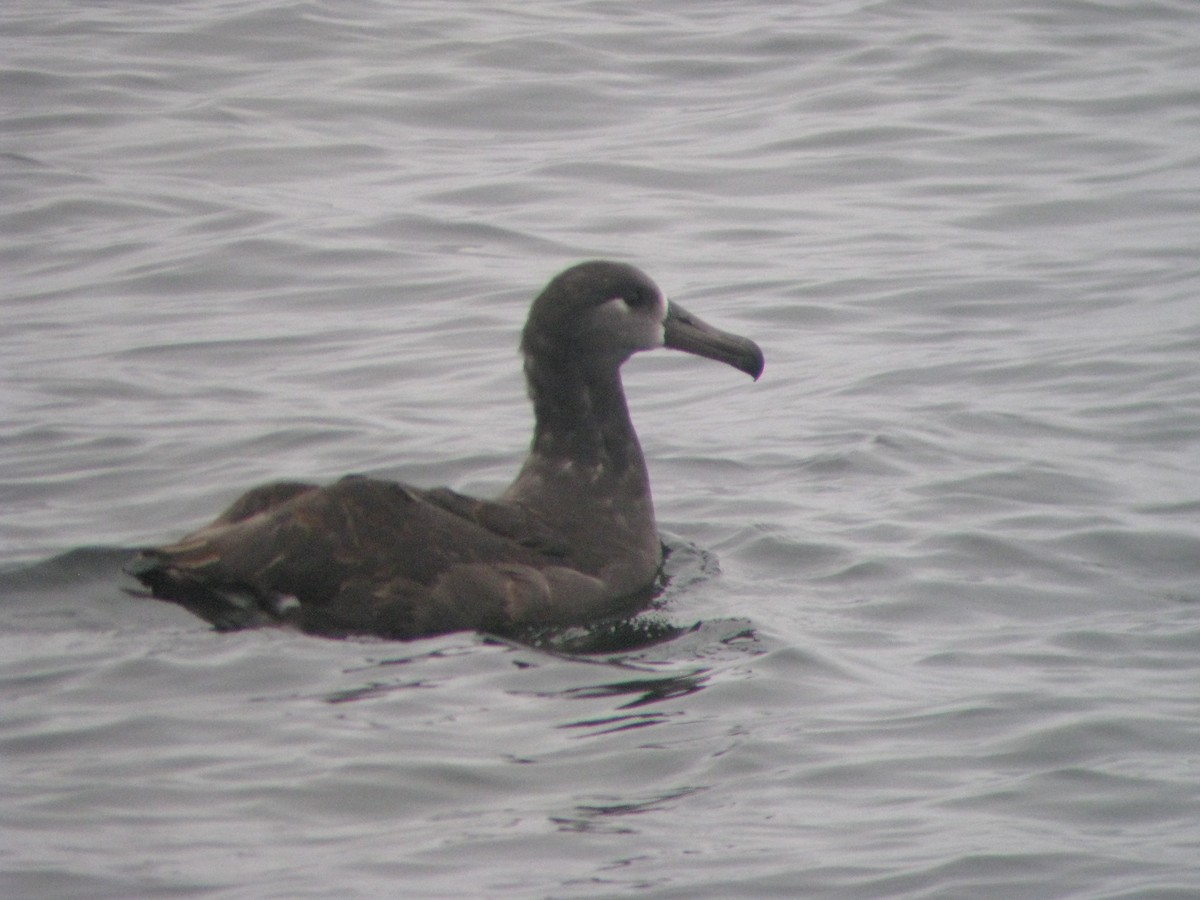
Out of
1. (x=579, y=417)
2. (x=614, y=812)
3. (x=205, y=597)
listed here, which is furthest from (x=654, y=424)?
(x=614, y=812)

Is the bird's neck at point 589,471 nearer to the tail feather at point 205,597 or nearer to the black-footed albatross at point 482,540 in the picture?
the black-footed albatross at point 482,540

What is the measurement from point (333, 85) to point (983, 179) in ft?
20.9

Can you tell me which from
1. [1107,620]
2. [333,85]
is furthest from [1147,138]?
[1107,620]

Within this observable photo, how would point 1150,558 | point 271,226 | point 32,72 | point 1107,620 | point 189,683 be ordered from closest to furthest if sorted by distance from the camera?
point 189,683 < point 1107,620 < point 1150,558 < point 271,226 < point 32,72

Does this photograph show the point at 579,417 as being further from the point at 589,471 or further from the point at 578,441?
the point at 589,471

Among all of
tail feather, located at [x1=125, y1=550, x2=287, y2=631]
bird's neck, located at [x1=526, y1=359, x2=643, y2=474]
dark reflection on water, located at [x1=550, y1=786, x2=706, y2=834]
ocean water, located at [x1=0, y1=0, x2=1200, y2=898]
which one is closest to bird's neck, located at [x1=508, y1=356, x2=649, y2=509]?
bird's neck, located at [x1=526, y1=359, x2=643, y2=474]

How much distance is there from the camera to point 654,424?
12.8 m

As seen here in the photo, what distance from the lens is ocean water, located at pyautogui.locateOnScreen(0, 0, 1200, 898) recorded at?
722 cm

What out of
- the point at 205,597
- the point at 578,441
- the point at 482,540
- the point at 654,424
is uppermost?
the point at 578,441

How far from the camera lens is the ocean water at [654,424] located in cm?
722

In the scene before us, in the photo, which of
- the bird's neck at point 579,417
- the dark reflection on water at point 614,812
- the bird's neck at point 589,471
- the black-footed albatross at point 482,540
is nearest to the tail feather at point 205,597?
the black-footed albatross at point 482,540

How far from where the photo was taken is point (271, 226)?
1664 cm

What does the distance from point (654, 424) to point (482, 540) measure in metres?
3.78

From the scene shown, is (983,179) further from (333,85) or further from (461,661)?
(461,661)
